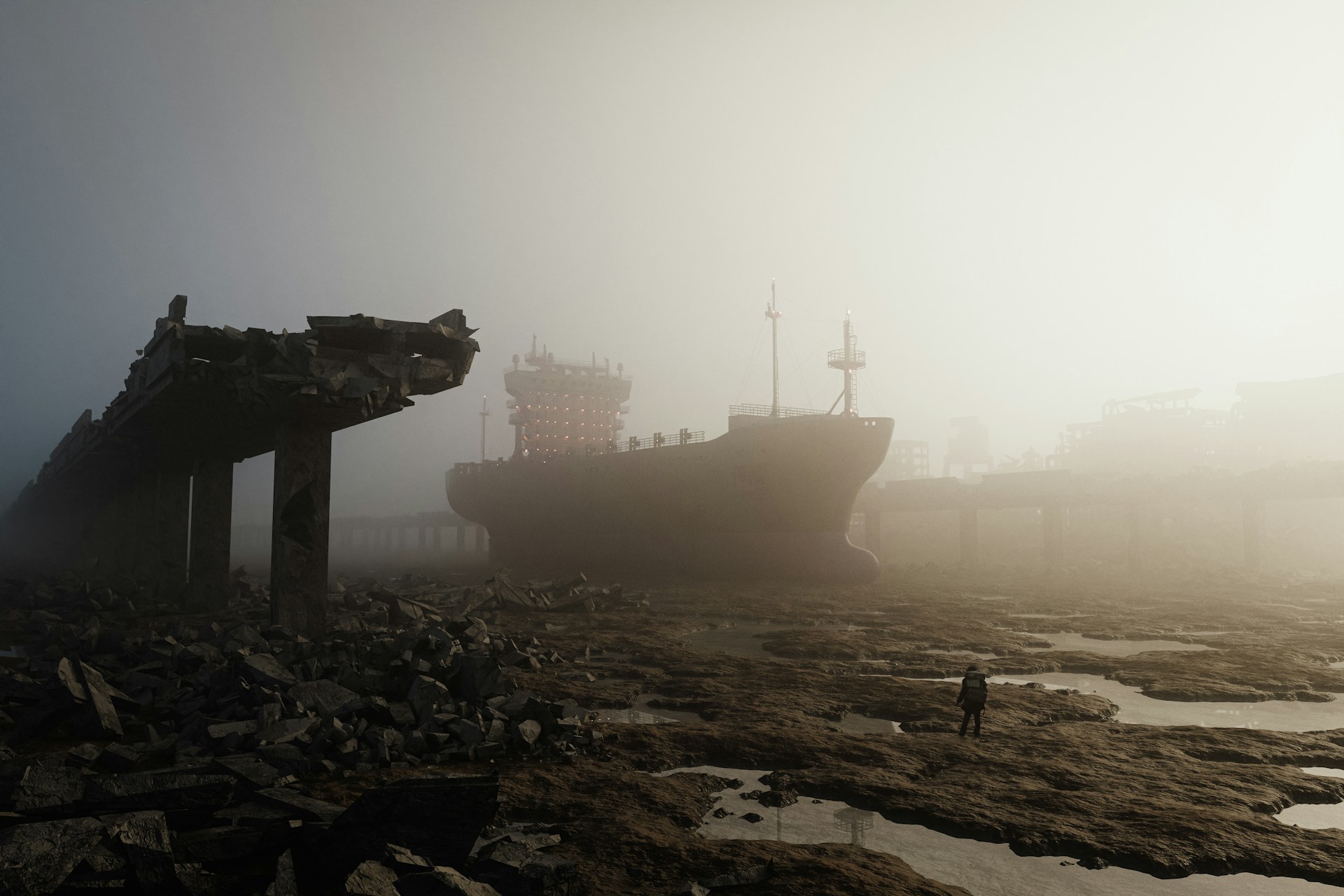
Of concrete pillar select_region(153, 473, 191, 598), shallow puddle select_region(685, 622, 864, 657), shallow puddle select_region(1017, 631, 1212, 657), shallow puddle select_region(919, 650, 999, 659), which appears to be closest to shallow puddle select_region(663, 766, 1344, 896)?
shallow puddle select_region(685, 622, 864, 657)

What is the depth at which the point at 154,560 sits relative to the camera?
24875mm

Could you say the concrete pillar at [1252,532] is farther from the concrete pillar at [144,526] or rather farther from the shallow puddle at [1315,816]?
the concrete pillar at [144,526]

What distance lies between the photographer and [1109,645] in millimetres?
15516

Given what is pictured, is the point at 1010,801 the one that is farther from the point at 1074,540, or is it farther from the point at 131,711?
the point at 1074,540

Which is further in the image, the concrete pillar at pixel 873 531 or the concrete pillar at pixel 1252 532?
the concrete pillar at pixel 873 531

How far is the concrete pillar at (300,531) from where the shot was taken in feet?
40.7

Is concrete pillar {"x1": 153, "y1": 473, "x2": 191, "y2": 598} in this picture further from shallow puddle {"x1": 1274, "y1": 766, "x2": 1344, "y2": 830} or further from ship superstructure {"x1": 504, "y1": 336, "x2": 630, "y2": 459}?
ship superstructure {"x1": 504, "y1": 336, "x2": 630, "y2": 459}

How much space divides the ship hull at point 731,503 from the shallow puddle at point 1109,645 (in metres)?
14.0

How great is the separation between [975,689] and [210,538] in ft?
56.2

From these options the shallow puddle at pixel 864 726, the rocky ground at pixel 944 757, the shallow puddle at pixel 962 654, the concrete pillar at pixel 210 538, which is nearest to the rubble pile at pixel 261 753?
the rocky ground at pixel 944 757

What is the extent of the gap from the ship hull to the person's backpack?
2247 cm

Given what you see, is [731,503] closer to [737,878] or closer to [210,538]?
[210,538]

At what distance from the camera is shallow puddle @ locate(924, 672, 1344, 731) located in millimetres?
8836

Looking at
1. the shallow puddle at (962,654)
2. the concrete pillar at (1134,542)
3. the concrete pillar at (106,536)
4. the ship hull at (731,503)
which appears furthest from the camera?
the concrete pillar at (1134,542)
